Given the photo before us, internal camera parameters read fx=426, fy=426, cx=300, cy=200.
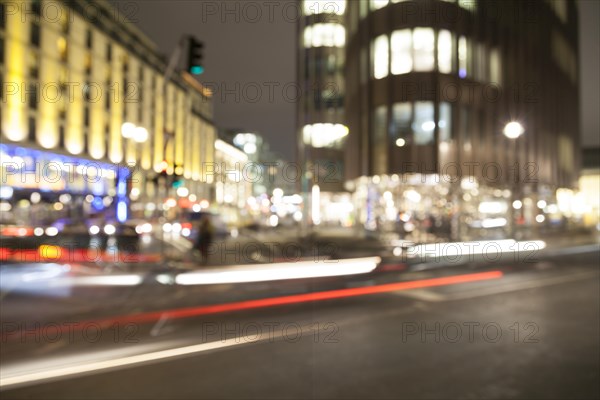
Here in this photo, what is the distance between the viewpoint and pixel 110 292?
10.5 m

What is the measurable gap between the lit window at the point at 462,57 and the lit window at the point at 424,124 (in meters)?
3.43

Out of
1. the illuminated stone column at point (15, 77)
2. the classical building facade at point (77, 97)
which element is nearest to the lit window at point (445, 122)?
the classical building facade at point (77, 97)

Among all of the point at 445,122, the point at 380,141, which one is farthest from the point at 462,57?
the point at 380,141

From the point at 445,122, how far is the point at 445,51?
445 cm

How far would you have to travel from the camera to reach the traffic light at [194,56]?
10.2 meters

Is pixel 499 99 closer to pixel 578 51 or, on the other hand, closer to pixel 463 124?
pixel 463 124

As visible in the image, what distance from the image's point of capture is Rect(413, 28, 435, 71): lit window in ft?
85.6

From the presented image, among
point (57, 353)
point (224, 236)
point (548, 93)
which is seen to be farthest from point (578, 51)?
point (57, 353)

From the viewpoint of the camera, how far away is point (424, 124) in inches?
1028

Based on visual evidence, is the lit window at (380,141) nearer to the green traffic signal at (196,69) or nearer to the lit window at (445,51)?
the lit window at (445,51)

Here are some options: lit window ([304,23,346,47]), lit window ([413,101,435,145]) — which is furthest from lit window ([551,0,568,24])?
lit window ([413,101,435,145])

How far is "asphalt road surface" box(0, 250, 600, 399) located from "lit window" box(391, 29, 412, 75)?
1943 centimetres

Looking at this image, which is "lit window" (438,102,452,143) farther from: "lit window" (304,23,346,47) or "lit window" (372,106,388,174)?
"lit window" (304,23,346,47)

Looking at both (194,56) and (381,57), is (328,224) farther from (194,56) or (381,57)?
(194,56)
